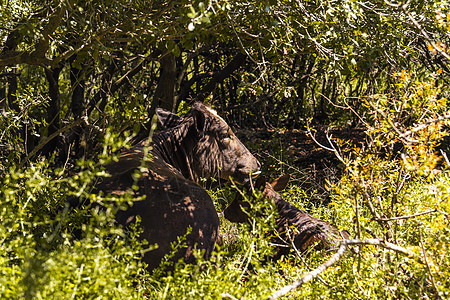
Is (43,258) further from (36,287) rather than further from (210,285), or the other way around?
(210,285)

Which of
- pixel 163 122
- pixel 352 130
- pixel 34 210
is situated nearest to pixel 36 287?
pixel 34 210

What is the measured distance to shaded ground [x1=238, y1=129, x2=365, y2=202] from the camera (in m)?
8.27

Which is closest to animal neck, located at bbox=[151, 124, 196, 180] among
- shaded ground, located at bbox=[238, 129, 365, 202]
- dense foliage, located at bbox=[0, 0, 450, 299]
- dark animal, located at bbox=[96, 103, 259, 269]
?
dark animal, located at bbox=[96, 103, 259, 269]

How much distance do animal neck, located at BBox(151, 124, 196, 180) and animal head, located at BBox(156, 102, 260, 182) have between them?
0.04 feet

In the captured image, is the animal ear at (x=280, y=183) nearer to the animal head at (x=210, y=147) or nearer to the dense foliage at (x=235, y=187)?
the animal head at (x=210, y=147)

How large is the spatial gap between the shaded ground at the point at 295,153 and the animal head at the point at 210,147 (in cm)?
185

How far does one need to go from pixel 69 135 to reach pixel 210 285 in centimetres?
573

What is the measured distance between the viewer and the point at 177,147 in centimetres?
587

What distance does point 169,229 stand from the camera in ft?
13.5

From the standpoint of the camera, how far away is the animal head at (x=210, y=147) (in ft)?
19.2

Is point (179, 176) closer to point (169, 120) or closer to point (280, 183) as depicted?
point (169, 120)

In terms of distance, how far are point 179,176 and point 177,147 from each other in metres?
0.88

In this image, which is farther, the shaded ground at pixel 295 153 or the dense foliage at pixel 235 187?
the shaded ground at pixel 295 153

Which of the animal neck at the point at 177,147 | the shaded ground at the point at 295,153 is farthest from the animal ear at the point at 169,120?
the shaded ground at the point at 295,153
